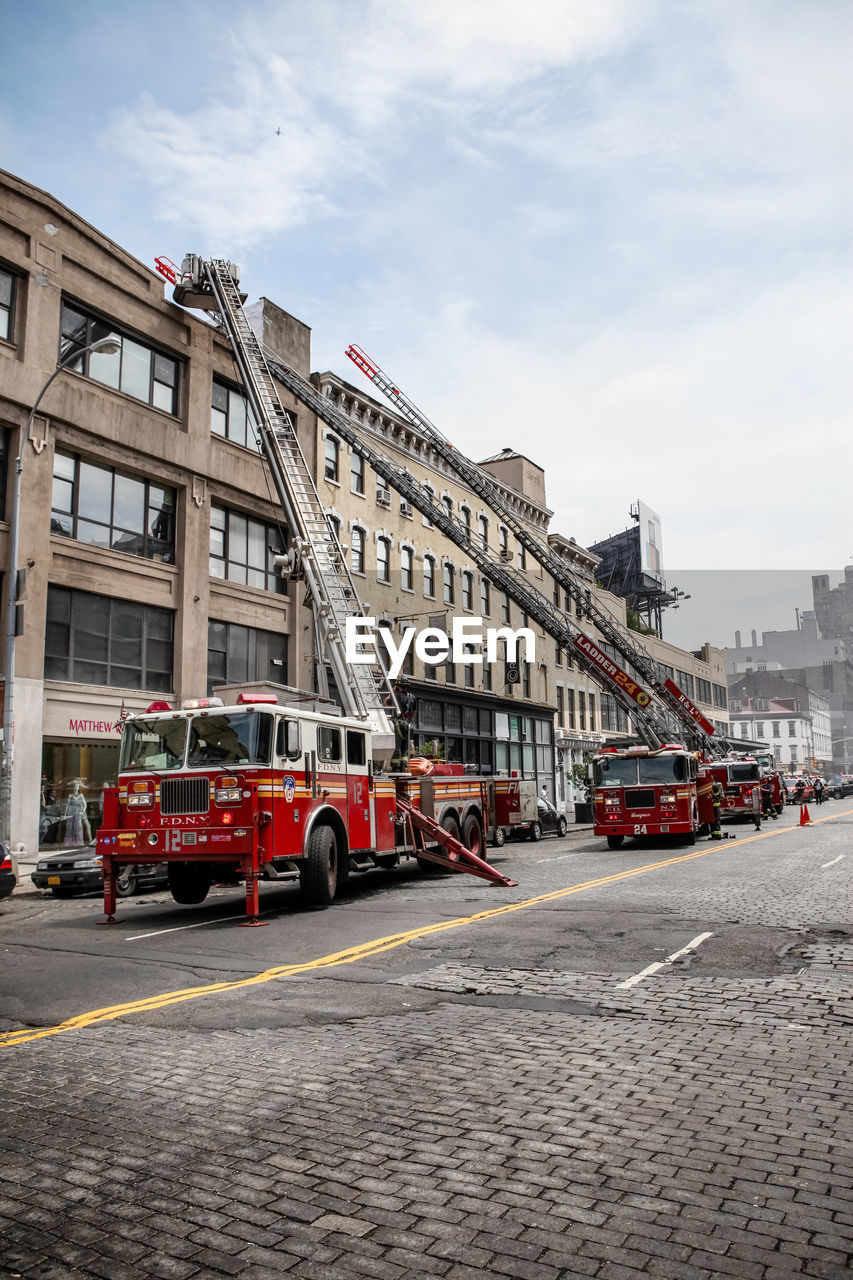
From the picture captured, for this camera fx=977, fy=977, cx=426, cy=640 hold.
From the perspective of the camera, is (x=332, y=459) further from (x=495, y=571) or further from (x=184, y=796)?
(x=184, y=796)

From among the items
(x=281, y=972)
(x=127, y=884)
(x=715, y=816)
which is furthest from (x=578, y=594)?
(x=281, y=972)

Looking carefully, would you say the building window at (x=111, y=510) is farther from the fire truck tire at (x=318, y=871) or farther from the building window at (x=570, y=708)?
the building window at (x=570, y=708)

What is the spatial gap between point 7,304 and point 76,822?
41.1 ft

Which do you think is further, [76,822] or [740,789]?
[740,789]

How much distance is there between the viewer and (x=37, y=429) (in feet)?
76.1

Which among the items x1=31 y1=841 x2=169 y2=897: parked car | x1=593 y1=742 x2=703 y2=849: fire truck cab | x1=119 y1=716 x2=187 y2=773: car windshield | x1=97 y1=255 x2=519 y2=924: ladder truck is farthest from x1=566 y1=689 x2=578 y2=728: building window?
x1=119 y1=716 x2=187 y2=773: car windshield

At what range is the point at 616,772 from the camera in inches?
1043

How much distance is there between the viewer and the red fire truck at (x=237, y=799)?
496 inches

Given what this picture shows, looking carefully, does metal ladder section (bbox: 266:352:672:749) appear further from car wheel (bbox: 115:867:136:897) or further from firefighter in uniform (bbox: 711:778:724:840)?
car wheel (bbox: 115:867:136:897)

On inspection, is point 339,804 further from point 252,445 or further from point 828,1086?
point 252,445

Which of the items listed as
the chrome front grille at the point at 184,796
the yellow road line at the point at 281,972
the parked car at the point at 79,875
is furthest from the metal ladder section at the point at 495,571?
the chrome front grille at the point at 184,796

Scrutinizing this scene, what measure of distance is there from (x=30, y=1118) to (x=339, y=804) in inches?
375

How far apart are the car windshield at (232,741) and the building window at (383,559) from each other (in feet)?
79.8

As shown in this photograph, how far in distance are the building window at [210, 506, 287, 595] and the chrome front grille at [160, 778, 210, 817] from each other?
15869mm
